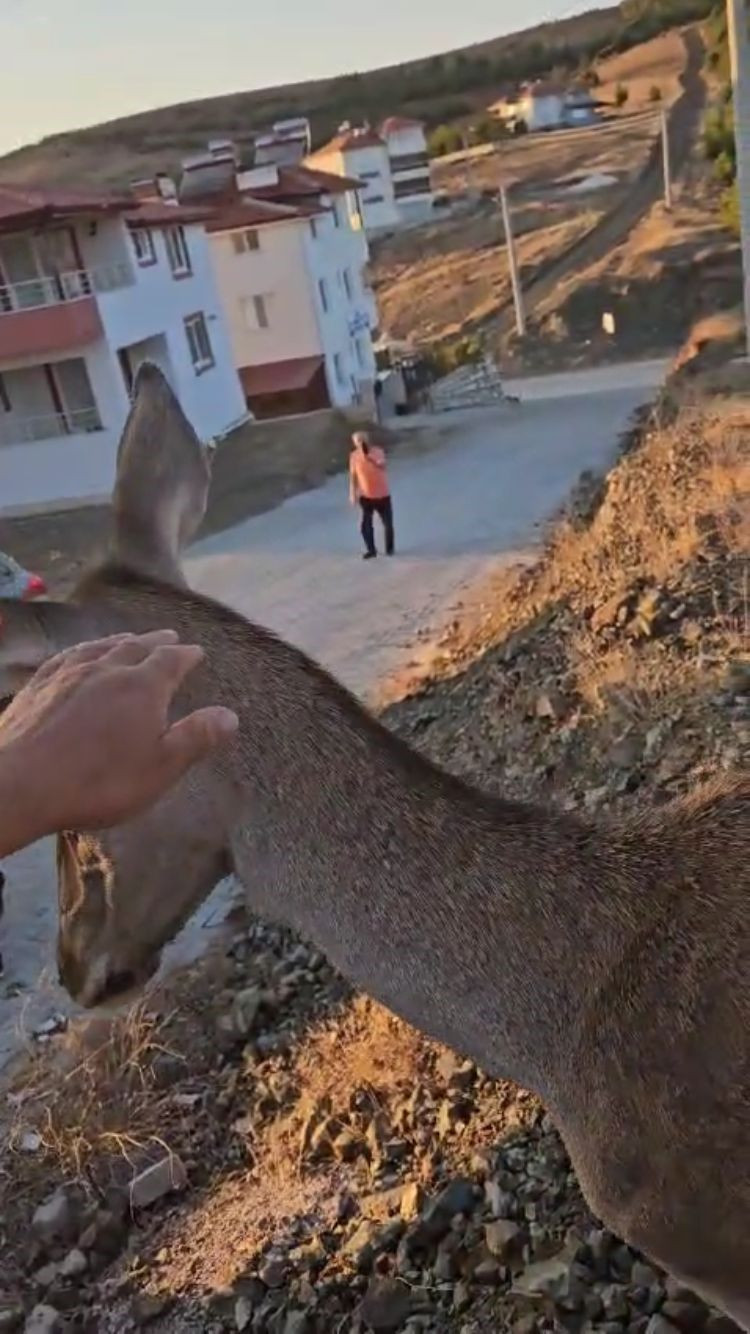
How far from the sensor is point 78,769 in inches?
90.4

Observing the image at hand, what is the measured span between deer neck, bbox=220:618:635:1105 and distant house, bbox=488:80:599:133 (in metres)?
89.3

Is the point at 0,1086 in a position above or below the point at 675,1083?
below

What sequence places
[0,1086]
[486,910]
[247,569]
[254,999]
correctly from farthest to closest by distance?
[247,569], [0,1086], [254,999], [486,910]

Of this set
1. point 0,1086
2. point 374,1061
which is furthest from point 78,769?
point 0,1086

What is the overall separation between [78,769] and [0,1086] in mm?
6012

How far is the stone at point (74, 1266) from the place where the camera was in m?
5.73

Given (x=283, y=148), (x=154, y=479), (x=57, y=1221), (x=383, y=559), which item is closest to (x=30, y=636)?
(x=154, y=479)

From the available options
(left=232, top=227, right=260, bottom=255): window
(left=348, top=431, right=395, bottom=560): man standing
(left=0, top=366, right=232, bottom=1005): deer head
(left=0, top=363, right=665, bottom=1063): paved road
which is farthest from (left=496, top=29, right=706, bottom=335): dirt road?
(left=0, top=366, right=232, bottom=1005): deer head

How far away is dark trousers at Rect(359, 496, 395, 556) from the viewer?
18359 mm

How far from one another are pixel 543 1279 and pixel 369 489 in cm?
1447

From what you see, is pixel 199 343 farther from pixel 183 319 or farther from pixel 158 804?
pixel 158 804

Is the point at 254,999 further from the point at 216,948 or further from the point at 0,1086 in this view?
the point at 0,1086

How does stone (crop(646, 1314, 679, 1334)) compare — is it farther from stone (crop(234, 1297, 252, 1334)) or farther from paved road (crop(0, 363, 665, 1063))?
paved road (crop(0, 363, 665, 1063))

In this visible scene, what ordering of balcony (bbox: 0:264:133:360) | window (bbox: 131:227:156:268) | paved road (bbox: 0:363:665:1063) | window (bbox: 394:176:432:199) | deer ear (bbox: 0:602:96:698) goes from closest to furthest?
deer ear (bbox: 0:602:96:698) → paved road (bbox: 0:363:665:1063) → balcony (bbox: 0:264:133:360) → window (bbox: 131:227:156:268) → window (bbox: 394:176:432:199)
